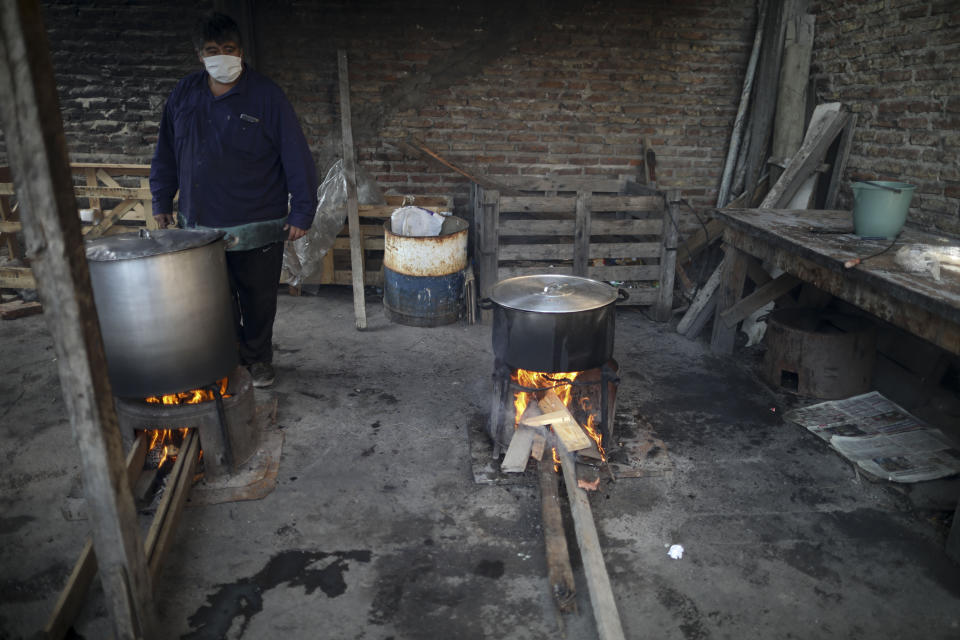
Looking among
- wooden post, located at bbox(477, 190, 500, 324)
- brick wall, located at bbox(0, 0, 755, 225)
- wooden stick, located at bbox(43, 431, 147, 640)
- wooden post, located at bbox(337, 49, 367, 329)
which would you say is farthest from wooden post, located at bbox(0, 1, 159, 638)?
brick wall, located at bbox(0, 0, 755, 225)

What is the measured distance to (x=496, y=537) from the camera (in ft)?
9.07

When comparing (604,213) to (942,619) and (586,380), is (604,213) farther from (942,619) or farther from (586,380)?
(942,619)

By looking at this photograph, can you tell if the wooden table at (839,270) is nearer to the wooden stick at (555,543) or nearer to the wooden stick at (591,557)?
the wooden stick at (591,557)

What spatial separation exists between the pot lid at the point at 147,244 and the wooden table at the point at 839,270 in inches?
120

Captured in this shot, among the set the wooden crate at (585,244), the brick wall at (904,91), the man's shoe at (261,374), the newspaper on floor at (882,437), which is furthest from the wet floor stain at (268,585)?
the brick wall at (904,91)

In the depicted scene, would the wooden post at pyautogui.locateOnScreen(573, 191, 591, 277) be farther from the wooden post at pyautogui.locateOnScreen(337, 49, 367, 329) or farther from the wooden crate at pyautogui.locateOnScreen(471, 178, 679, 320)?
the wooden post at pyautogui.locateOnScreen(337, 49, 367, 329)

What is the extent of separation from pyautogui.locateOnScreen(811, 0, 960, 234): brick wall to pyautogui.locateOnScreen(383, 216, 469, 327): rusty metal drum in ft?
10.2

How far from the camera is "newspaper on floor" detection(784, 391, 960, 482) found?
3189 millimetres

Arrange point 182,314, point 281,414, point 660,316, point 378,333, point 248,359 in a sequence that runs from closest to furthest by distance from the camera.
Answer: point 182,314 < point 281,414 < point 248,359 < point 378,333 < point 660,316

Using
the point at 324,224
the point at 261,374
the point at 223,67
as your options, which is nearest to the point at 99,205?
the point at 324,224

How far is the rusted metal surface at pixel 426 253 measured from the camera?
505 centimetres

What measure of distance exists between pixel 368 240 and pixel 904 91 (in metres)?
4.29

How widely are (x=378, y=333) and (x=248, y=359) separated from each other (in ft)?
4.20

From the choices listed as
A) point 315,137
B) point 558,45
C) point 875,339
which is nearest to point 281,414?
point 315,137
